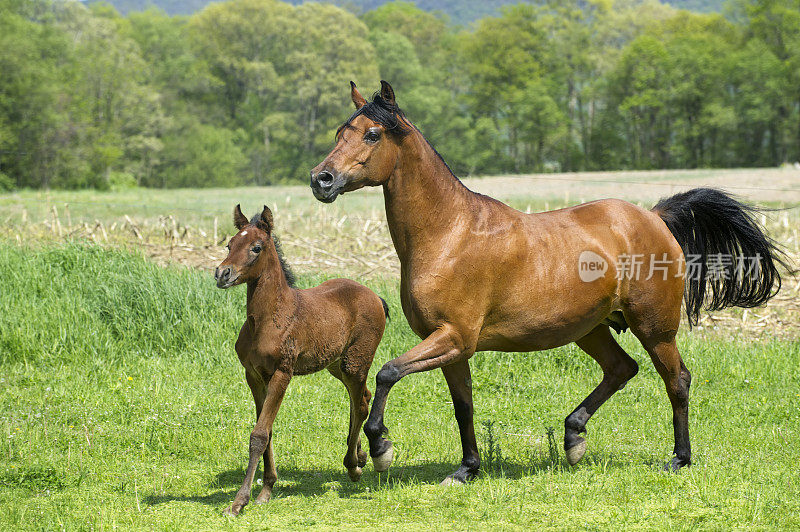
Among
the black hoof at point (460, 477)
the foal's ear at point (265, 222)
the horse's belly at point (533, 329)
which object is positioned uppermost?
the foal's ear at point (265, 222)

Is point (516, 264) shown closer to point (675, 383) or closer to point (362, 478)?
point (675, 383)

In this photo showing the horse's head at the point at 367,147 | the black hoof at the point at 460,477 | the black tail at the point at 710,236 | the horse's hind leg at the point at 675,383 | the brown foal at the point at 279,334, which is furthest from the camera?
the black tail at the point at 710,236

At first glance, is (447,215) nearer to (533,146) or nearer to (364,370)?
(364,370)

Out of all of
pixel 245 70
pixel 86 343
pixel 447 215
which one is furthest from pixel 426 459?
pixel 245 70

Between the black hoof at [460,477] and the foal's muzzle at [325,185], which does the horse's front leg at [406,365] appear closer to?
the black hoof at [460,477]

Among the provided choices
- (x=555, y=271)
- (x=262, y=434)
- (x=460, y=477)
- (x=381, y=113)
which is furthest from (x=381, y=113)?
(x=460, y=477)

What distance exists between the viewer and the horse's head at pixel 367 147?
207 inches

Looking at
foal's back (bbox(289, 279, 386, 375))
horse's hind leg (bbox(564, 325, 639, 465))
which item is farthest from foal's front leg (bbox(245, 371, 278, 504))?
horse's hind leg (bbox(564, 325, 639, 465))

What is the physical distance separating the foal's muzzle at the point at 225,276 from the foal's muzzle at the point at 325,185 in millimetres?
761

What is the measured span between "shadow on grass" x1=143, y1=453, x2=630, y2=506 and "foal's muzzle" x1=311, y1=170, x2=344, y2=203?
218 cm

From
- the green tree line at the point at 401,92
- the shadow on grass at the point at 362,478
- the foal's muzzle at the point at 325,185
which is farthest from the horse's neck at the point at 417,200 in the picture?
the green tree line at the point at 401,92

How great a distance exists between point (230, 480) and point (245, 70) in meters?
62.5

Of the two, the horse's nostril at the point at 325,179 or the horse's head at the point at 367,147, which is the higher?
the horse's head at the point at 367,147

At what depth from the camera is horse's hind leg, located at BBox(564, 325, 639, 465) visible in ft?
21.1
